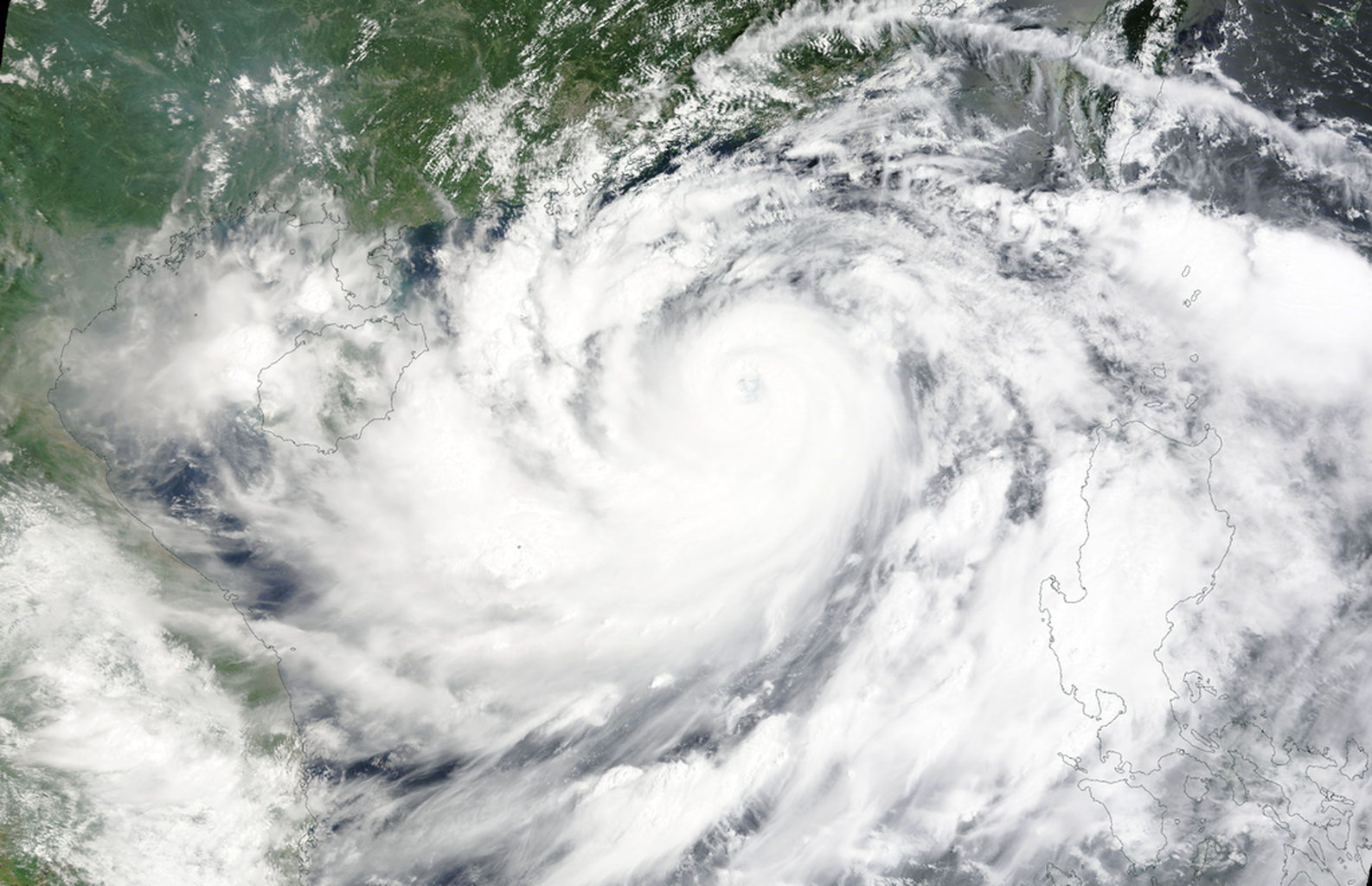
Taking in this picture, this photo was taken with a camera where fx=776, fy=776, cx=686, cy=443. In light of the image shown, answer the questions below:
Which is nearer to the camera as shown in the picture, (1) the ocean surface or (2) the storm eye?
(1) the ocean surface

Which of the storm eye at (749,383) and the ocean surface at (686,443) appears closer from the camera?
the ocean surface at (686,443)

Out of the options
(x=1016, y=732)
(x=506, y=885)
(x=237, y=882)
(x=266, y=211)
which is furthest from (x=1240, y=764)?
(x=266, y=211)

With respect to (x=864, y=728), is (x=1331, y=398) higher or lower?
higher

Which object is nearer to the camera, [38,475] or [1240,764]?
[1240,764]

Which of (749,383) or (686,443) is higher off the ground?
(749,383)

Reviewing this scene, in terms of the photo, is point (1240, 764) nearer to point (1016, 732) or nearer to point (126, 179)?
point (1016, 732)

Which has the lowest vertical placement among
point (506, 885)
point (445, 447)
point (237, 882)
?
point (506, 885)

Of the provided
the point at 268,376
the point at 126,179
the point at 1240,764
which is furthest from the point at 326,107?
the point at 1240,764
